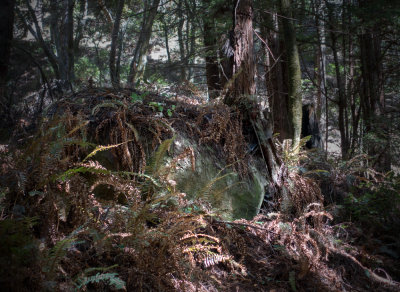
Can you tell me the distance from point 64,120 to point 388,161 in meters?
5.94

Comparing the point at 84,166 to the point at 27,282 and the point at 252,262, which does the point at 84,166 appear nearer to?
the point at 27,282

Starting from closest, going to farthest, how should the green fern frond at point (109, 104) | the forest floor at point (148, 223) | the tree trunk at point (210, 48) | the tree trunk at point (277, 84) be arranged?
the forest floor at point (148, 223), the green fern frond at point (109, 104), the tree trunk at point (210, 48), the tree trunk at point (277, 84)

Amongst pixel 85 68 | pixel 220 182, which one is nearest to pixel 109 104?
pixel 220 182

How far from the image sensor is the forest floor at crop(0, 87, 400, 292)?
2.37 m

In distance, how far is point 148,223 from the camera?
3.28m

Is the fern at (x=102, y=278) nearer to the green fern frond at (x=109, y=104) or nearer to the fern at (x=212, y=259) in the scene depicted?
the fern at (x=212, y=259)

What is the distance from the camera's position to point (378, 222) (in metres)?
4.12

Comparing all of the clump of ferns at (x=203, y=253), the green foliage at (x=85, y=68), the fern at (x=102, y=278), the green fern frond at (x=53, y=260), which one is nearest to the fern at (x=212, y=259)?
the clump of ferns at (x=203, y=253)

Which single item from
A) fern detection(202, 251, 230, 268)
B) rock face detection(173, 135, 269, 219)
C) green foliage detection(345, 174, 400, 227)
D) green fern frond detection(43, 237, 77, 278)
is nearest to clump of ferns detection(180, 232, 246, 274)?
fern detection(202, 251, 230, 268)

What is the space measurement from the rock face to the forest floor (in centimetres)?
17

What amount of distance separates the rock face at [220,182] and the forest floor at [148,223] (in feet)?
0.57

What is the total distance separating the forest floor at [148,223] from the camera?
7.77 ft

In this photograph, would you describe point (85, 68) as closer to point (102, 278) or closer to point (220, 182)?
A: point (220, 182)

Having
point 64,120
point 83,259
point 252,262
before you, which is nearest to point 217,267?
point 252,262
